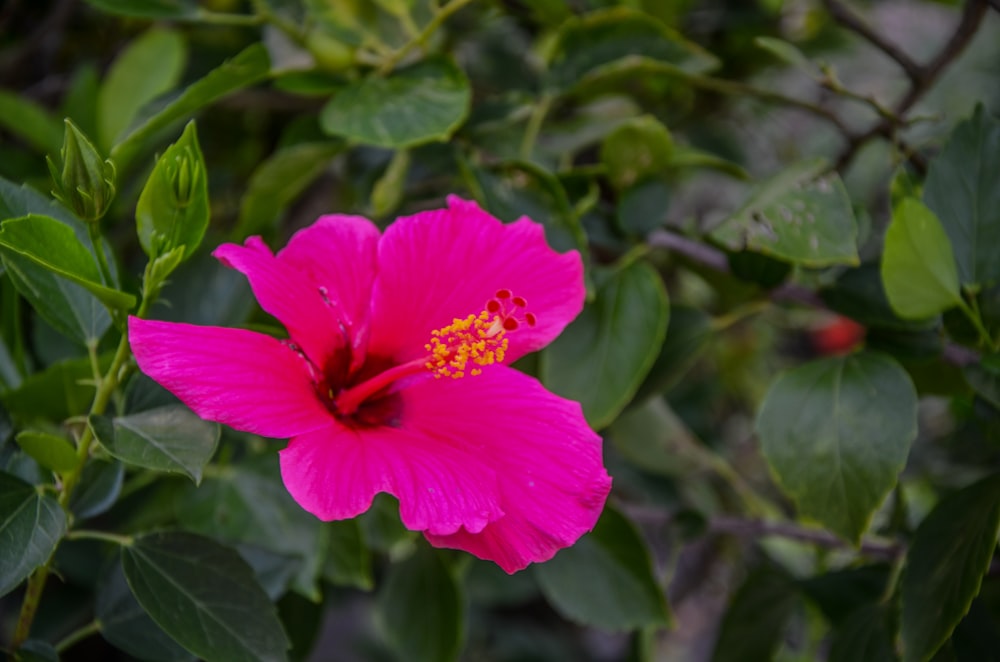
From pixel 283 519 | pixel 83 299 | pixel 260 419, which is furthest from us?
pixel 283 519

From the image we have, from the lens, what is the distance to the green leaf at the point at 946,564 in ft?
2.17

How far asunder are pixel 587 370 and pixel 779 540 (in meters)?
0.65

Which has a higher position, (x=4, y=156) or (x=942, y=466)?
(x=4, y=156)

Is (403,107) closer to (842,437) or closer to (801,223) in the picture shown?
(801,223)

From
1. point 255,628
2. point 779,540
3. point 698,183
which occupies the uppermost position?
point 255,628

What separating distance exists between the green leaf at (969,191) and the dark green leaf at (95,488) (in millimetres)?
693

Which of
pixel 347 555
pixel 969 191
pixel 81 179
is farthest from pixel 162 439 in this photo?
pixel 969 191

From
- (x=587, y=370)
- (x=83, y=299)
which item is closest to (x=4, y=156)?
(x=83, y=299)

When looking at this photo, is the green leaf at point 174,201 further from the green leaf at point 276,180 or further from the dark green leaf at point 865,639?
the dark green leaf at point 865,639

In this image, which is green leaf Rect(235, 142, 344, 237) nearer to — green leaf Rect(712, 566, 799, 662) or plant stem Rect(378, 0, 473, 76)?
plant stem Rect(378, 0, 473, 76)

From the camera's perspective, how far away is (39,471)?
659mm

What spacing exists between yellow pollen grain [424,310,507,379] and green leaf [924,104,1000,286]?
0.41 meters

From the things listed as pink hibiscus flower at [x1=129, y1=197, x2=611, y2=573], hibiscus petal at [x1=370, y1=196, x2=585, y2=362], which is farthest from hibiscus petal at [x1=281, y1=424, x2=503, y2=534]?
hibiscus petal at [x1=370, y1=196, x2=585, y2=362]

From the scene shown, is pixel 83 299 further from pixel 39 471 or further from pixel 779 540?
pixel 779 540
